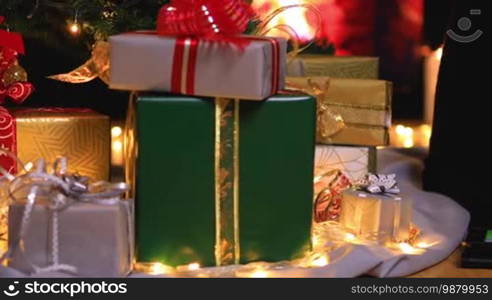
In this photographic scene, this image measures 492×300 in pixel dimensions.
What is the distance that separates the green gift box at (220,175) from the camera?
1246 mm

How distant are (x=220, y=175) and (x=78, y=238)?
0.70 feet

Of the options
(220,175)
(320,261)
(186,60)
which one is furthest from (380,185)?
(186,60)

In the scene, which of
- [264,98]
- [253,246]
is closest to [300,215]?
[253,246]

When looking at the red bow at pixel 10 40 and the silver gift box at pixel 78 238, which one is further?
the red bow at pixel 10 40

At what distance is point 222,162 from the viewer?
1.26m

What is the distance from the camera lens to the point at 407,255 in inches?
52.6

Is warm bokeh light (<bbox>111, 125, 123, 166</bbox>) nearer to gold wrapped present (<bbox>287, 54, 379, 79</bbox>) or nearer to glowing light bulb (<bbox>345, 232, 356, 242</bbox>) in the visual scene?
gold wrapped present (<bbox>287, 54, 379, 79</bbox>)

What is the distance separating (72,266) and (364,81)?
66cm

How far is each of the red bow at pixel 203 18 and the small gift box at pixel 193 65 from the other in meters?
0.03

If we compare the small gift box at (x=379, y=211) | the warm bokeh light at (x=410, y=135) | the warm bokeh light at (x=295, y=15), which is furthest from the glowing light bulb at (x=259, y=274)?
the warm bokeh light at (x=295, y=15)

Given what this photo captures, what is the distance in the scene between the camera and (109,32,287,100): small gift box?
3.99ft

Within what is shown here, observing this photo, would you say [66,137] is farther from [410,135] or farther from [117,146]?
[410,135]

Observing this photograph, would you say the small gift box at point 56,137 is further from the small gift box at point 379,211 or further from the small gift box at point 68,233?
the small gift box at point 379,211

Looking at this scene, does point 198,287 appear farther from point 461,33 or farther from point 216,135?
point 461,33
